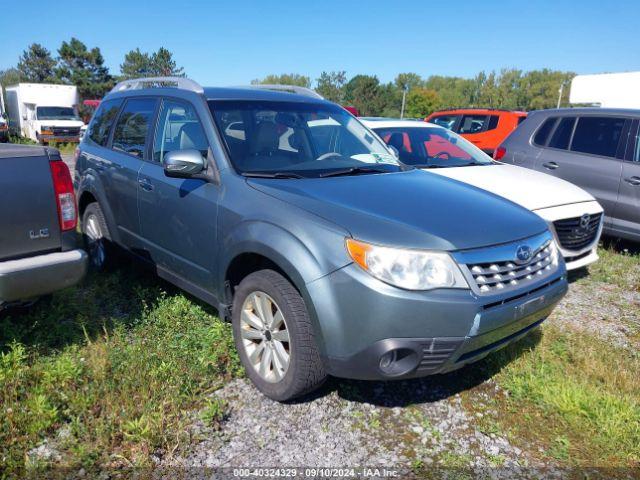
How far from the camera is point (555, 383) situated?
3107 mm

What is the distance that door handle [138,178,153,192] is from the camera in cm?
378

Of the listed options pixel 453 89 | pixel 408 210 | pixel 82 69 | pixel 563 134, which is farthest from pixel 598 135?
pixel 453 89

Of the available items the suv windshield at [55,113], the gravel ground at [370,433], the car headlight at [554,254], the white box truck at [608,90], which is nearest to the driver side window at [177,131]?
the gravel ground at [370,433]

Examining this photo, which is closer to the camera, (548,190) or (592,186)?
(548,190)

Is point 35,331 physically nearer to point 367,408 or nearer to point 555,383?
point 367,408

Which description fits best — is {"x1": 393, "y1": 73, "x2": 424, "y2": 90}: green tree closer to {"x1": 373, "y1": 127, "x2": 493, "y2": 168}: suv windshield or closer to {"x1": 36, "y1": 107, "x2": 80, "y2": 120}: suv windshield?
{"x1": 36, "y1": 107, "x2": 80, "y2": 120}: suv windshield

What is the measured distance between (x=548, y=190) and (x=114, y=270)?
4.38 metres

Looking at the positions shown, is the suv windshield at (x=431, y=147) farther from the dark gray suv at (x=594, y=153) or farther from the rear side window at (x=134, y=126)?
the rear side window at (x=134, y=126)

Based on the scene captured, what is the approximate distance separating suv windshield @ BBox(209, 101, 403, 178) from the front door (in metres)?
0.23

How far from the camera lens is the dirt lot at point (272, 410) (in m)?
2.49

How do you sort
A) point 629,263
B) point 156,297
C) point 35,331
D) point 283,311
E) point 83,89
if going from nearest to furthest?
point 283,311
point 35,331
point 156,297
point 629,263
point 83,89

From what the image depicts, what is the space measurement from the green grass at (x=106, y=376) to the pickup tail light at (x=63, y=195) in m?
0.81

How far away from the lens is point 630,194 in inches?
224

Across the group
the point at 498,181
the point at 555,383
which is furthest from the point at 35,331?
the point at 498,181
